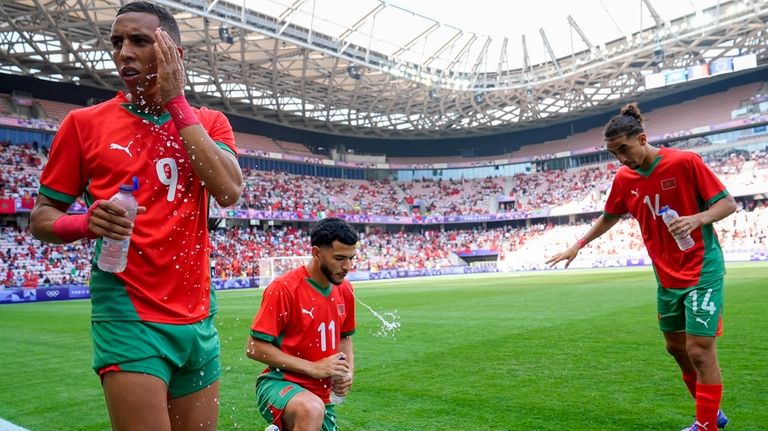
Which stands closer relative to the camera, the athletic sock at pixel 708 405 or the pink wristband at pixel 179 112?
the pink wristband at pixel 179 112

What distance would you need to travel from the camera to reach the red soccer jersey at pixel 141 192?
7.75 feet

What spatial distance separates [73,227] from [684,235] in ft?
12.6

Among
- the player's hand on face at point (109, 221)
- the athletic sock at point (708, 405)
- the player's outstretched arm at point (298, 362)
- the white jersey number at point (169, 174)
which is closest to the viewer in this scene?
the player's hand on face at point (109, 221)

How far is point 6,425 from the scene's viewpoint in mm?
5617

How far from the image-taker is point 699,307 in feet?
14.6

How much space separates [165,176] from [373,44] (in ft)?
128

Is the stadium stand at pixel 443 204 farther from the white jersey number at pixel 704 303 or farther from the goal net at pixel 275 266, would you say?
the white jersey number at pixel 704 303

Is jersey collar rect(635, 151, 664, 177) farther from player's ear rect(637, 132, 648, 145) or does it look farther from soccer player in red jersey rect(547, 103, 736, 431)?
player's ear rect(637, 132, 648, 145)

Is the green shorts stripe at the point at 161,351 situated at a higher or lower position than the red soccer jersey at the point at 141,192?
lower

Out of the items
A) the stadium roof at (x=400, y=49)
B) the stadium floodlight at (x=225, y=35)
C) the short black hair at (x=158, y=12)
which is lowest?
the short black hair at (x=158, y=12)

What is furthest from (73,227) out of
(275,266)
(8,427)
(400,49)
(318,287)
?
(400,49)

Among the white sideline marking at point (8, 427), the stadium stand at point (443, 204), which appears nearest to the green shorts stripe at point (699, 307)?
the white sideline marking at point (8, 427)

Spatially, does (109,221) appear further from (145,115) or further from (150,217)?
(145,115)

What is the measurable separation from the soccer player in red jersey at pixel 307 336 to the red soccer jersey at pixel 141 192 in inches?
46.2
